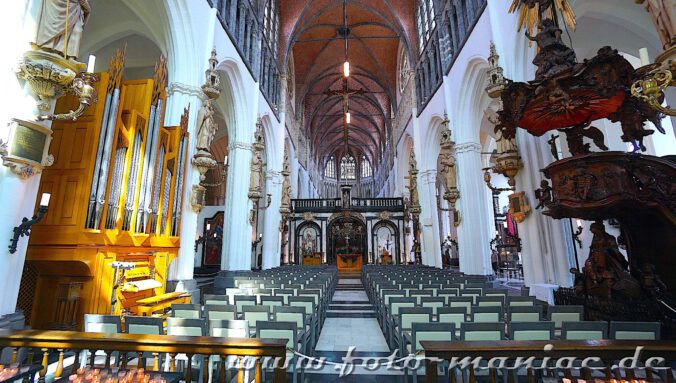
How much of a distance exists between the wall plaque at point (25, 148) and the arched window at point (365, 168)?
40870mm

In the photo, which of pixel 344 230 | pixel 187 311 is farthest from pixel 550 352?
pixel 344 230

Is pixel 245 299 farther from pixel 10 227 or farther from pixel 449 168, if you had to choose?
pixel 449 168

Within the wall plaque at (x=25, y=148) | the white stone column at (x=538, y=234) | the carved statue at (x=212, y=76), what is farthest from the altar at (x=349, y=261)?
the wall plaque at (x=25, y=148)

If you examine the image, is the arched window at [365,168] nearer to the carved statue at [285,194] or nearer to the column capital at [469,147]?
the carved statue at [285,194]

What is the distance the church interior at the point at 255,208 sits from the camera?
2.41m

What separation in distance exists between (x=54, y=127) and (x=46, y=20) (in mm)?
1994

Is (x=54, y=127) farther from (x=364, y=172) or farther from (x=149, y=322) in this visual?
(x=364, y=172)

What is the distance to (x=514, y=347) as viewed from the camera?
187cm

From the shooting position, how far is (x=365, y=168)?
44562 mm

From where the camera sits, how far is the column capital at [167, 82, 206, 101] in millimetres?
7125

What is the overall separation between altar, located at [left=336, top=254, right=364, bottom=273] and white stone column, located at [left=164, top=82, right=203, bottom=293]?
13.6 metres

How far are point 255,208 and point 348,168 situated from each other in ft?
111

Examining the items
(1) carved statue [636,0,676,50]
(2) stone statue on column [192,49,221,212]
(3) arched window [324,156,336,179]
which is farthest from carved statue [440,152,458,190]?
(3) arched window [324,156,336,179]

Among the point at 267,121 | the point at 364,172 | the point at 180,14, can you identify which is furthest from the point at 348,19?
the point at 364,172
